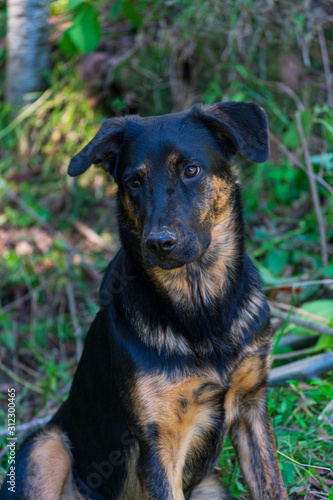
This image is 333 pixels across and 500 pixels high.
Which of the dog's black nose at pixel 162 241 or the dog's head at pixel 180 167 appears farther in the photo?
the dog's head at pixel 180 167

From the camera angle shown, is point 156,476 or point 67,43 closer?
point 156,476

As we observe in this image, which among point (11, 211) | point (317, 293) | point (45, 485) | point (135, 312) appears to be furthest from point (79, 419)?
point (11, 211)

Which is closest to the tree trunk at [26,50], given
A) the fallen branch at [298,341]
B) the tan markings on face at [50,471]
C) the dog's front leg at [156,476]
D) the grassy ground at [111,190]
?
the grassy ground at [111,190]

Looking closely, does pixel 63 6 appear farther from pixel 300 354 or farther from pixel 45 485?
→ pixel 45 485

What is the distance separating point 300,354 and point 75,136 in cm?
399

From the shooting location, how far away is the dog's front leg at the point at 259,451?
2662 mm

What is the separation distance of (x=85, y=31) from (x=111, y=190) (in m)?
1.89

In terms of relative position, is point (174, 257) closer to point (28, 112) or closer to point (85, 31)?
Answer: point (85, 31)

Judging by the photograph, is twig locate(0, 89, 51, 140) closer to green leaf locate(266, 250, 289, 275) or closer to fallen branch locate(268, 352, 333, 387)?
green leaf locate(266, 250, 289, 275)

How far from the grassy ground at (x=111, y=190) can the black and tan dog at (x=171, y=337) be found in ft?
3.19

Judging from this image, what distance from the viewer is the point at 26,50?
7070mm

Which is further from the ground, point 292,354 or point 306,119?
point 306,119

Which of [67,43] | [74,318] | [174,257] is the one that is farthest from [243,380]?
[67,43]

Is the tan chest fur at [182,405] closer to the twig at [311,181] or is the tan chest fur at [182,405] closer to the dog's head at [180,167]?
the dog's head at [180,167]
